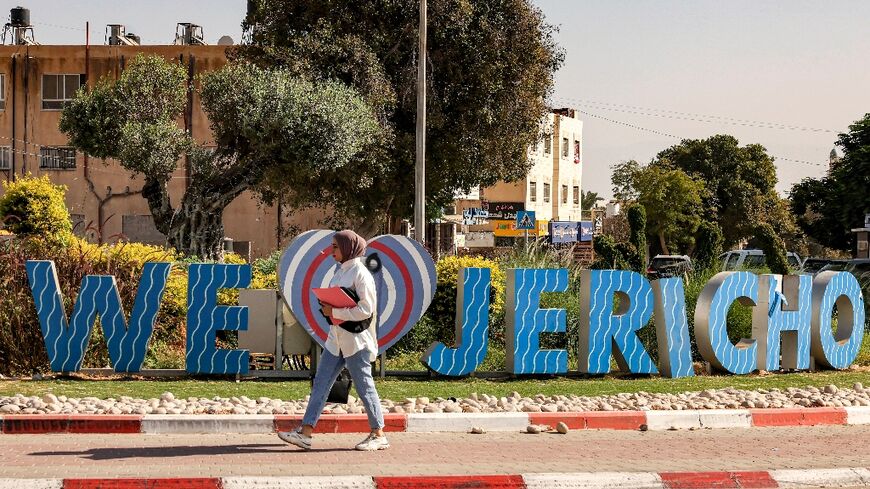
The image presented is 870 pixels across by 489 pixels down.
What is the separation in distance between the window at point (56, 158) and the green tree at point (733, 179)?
127ft

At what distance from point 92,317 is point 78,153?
35.6m

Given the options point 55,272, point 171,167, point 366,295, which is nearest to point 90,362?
point 55,272

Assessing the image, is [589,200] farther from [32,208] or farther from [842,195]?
[32,208]

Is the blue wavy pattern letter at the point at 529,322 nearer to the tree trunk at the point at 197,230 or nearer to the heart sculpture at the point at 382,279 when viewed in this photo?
the heart sculpture at the point at 382,279

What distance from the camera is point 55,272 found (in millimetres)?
13812

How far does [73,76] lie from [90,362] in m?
35.2

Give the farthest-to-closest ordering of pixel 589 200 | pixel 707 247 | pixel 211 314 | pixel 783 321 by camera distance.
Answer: pixel 589 200
pixel 707 247
pixel 783 321
pixel 211 314

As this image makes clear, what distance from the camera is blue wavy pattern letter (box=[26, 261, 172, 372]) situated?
44.9 feet

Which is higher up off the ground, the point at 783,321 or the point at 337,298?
the point at 337,298

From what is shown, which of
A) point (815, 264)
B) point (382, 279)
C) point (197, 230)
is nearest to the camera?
point (382, 279)

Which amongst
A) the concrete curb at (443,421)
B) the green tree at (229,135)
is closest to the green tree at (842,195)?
the green tree at (229,135)

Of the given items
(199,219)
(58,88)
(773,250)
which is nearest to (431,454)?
(773,250)

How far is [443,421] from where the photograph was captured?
35.6 ft

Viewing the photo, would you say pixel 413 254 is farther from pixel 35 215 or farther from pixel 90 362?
pixel 35 215
